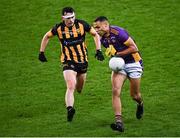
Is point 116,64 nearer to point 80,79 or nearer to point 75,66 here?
point 75,66

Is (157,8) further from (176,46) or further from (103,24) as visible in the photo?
(103,24)

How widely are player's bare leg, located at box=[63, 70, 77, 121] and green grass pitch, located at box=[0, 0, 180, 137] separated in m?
0.26

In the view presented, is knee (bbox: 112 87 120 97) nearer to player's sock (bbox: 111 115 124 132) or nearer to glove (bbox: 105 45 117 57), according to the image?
player's sock (bbox: 111 115 124 132)


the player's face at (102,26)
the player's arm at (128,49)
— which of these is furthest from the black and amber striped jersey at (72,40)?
the player's arm at (128,49)

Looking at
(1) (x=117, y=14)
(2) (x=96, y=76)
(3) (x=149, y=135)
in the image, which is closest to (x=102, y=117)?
(3) (x=149, y=135)

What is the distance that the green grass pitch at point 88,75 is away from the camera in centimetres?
1133

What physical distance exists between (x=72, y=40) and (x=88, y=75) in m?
3.62

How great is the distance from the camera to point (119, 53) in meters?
10.9

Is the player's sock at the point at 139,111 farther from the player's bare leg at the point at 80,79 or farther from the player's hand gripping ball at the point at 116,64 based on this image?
the player's bare leg at the point at 80,79

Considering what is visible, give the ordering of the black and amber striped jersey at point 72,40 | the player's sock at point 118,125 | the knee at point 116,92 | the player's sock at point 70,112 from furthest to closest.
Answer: the black and amber striped jersey at point 72,40
the player's sock at point 70,112
the knee at point 116,92
the player's sock at point 118,125

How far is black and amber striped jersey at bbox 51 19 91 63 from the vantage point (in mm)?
12094

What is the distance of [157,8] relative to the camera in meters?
19.8

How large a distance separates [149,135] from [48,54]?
750 centimetres

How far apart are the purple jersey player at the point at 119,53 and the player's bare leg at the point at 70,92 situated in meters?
0.92
